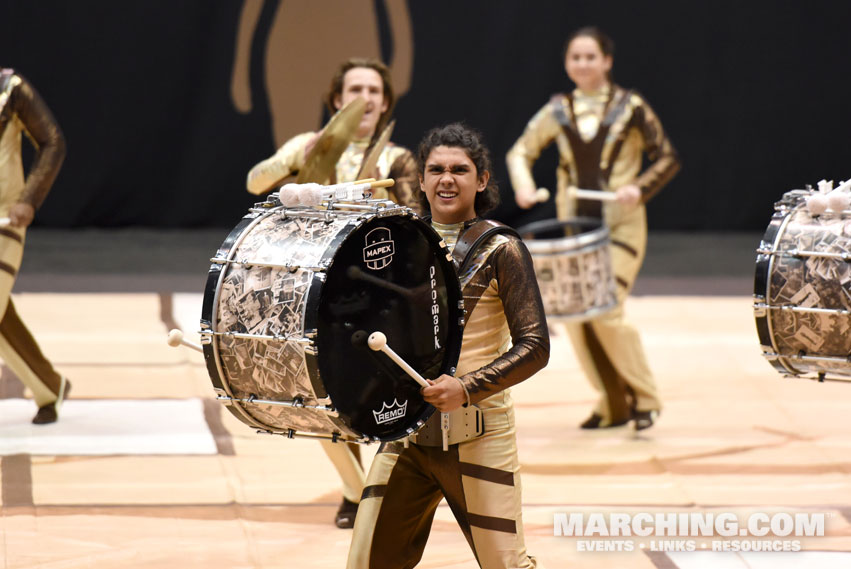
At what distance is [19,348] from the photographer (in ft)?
18.6

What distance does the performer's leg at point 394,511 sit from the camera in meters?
3.35

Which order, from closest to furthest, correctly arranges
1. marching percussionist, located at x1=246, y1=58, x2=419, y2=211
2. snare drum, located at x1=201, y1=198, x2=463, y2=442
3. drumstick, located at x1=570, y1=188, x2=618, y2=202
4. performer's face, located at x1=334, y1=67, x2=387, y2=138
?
1. snare drum, located at x1=201, y1=198, x2=463, y2=442
2. marching percussionist, located at x1=246, y1=58, x2=419, y2=211
3. performer's face, located at x1=334, y1=67, x2=387, y2=138
4. drumstick, located at x1=570, y1=188, x2=618, y2=202

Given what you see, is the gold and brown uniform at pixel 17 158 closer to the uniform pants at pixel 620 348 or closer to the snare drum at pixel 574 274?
the snare drum at pixel 574 274

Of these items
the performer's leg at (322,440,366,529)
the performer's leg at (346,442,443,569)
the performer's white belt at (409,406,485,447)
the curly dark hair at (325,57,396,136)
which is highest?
the curly dark hair at (325,57,396,136)

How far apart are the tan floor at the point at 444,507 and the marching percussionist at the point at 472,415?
3.20ft

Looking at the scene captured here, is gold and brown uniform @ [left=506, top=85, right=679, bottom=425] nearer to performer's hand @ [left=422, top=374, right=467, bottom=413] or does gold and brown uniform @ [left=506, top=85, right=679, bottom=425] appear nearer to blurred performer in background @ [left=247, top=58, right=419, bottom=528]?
blurred performer in background @ [left=247, top=58, right=419, bottom=528]

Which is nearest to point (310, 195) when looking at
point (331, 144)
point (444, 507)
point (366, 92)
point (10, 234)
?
point (331, 144)

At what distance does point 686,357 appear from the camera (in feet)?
23.6

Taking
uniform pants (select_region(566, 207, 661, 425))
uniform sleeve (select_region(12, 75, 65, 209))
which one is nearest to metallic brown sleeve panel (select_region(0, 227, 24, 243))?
uniform sleeve (select_region(12, 75, 65, 209))

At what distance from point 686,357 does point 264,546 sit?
342 cm

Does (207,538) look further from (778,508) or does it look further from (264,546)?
(778,508)

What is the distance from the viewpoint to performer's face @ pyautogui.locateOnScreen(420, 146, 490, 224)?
11.1 feet

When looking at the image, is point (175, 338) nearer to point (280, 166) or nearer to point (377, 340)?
point (377, 340)

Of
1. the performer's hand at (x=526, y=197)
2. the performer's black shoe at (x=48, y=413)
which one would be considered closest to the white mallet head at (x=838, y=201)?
the performer's hand at (x=526, y=197)
